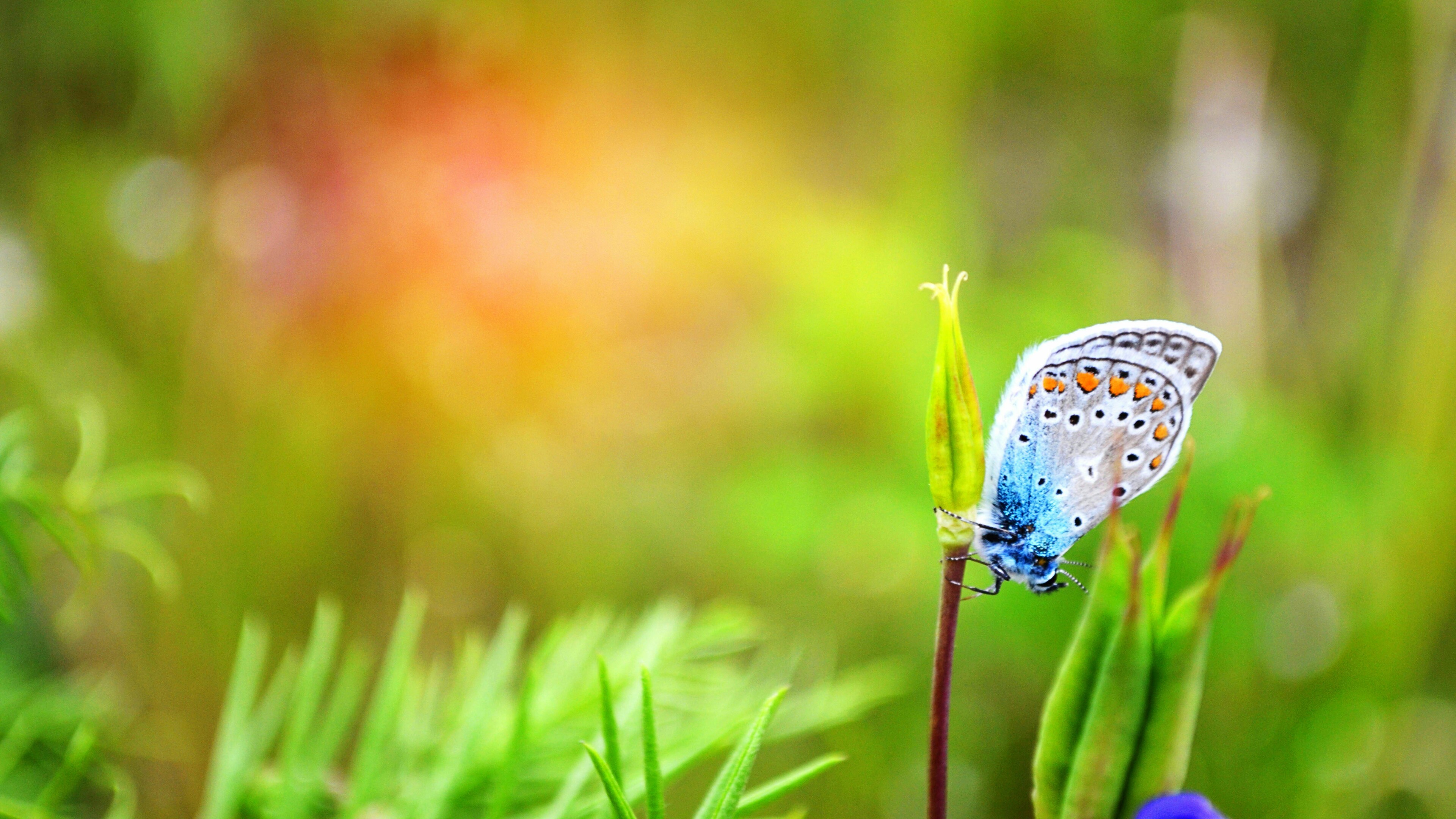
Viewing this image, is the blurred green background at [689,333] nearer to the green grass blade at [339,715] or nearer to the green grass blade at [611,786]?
the green grass blade at [339,715]

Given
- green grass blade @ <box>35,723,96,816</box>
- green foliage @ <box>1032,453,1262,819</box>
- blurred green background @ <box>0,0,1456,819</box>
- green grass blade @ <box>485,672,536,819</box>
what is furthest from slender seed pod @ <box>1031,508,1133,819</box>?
blurred green background @ <box>0,0,1456,819</box>

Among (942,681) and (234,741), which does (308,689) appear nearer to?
(234,741)

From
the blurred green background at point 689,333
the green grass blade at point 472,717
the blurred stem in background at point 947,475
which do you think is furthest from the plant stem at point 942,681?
the blurred green background at point 689,333

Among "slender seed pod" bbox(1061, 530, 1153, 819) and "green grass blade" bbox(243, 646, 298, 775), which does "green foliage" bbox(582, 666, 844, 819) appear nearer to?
"slender seed pod" bbox(1061, 530, 1153, 819)

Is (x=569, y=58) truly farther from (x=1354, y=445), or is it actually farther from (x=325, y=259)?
(x=1354, y=445)

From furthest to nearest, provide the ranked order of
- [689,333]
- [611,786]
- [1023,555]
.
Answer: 1. [689,333]
2. [1023,555]
3. [611,786]

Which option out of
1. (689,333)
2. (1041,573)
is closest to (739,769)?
(1041,573)

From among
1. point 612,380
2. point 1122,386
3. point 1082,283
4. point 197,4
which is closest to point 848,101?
point 612,380
